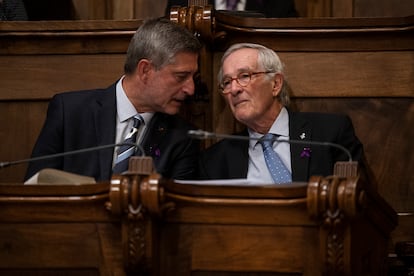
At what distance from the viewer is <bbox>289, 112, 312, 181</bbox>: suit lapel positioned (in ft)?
8.64

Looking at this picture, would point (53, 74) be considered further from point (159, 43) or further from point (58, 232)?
point (58, 232)

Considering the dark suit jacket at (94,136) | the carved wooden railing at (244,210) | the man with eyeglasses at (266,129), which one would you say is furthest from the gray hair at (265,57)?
the carved wooden railing at (244,210)

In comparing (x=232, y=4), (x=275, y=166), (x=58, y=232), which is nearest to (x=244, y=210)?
(x=58, y=232)

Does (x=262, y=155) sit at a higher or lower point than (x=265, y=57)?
lower

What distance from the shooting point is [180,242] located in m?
2.09

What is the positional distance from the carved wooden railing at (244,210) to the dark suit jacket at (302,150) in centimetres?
52

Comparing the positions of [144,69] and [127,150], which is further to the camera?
[144,69]

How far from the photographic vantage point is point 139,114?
109 inches

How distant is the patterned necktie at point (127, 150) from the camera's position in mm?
2607

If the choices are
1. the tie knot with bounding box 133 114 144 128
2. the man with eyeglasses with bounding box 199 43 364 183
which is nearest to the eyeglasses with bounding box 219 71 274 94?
the man with eyeglasses with bounding box 199 43 364 183

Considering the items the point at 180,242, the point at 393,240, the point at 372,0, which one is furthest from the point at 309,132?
the point at 372,0

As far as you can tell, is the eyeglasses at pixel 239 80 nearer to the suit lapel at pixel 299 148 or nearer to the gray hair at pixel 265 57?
the gray hair at pixel 265 57

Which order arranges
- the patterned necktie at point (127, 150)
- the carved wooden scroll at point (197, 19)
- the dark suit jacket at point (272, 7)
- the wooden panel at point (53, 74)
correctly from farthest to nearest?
1. the dark suit jacket at point (272, 7)
2. the wooden panel at point (53, 74)
3. the carved wooden scroll at point (197, 19)
4. the patterned necktie at point (127, 150)

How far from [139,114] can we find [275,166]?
37 cm
